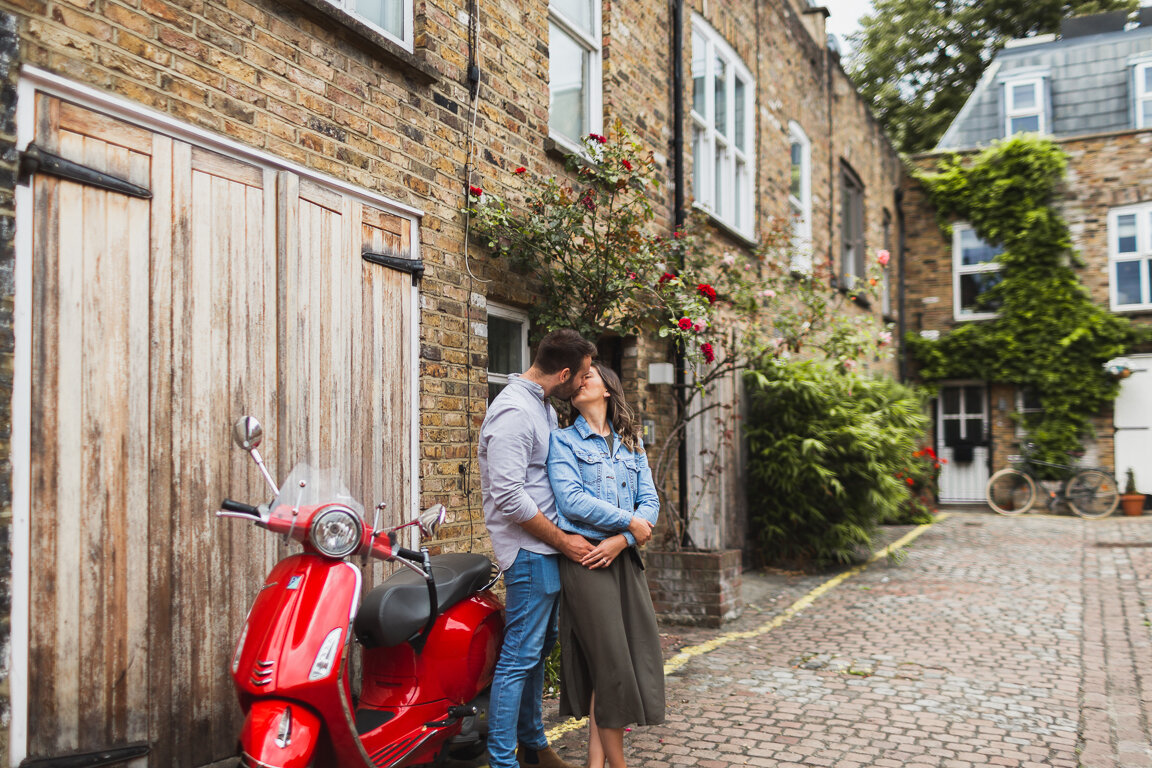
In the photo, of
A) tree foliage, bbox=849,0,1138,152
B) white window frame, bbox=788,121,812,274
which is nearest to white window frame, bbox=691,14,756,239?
white window frame, bbox=788,121,812,274

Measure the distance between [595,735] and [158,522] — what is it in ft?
6.15

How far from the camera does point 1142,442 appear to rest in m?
15.7

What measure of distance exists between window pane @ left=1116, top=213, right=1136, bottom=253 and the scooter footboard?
17.8 meters

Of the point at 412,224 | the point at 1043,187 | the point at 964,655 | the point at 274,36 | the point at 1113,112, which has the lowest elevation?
the point at 964,655

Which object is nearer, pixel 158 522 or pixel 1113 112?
pixel 158 522

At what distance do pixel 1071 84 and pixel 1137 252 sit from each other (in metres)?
3.97

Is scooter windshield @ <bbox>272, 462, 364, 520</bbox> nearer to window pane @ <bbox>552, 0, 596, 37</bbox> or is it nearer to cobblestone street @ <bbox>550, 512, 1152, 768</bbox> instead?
cobblestone street @ <bbox>550, 512, 1152, 768</bbox>

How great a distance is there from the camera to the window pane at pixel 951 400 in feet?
57.4

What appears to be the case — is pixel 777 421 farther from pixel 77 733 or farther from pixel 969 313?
pixel 969 313

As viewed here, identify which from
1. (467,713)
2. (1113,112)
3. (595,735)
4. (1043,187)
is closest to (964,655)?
(595,735)

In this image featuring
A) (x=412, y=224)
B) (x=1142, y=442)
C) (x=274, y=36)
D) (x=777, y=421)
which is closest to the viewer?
(x=274, y=36)

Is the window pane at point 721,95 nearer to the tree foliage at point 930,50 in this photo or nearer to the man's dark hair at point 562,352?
the man's dark hair at point 562,352

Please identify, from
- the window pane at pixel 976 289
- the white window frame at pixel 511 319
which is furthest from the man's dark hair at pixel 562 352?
the window pane at pixel 976 289

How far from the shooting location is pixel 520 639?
3516mm
